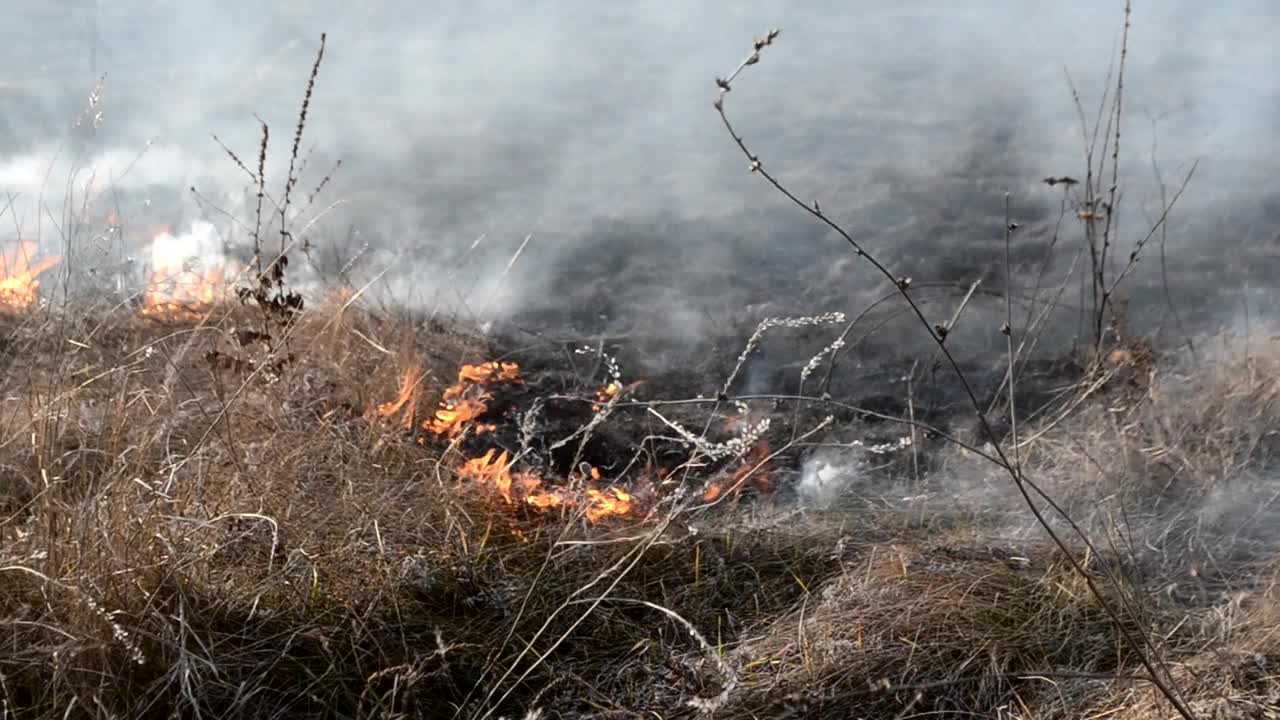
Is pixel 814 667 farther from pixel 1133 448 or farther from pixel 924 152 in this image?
pixel 924 152

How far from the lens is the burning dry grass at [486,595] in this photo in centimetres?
246

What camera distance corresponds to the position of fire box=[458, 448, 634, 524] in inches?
126

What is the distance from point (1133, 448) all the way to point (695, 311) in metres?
1.96

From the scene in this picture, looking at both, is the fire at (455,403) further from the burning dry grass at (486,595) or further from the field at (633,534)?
the burning dry grass at (486,595)

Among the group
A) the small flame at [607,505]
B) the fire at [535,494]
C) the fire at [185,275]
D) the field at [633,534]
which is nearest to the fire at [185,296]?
the fire at [185,275]

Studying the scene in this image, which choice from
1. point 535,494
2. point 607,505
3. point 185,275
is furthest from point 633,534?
point 185,275

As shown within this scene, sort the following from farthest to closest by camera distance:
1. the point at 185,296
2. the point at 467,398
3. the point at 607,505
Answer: the point at 185,296 → the point at 467,398 → the point at 607,505

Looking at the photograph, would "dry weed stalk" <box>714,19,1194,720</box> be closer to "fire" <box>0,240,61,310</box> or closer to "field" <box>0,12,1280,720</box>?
"field" <box>0,12,1280,720</box>

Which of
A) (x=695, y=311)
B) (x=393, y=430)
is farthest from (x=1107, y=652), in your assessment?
(x=695, y=311)

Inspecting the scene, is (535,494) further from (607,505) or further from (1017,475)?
(1017,475)

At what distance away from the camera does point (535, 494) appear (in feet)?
10.8

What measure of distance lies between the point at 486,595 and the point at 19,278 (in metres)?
3.56

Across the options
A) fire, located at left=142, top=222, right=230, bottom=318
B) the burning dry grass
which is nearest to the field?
the burning dry grass

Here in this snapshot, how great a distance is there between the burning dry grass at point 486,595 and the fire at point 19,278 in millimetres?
1608
